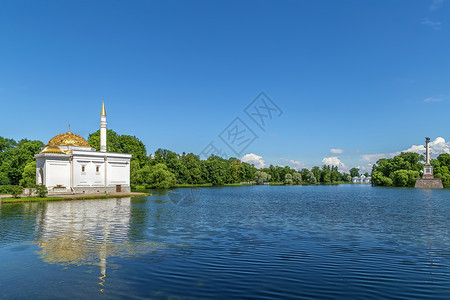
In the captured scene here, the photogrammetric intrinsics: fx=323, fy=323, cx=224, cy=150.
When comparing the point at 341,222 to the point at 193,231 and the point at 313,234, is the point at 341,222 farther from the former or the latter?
the point at 193,231

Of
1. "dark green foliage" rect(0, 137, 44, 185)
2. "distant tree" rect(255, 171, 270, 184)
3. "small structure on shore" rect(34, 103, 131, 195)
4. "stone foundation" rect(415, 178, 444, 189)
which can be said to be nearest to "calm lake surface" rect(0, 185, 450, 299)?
"small structure on shore" rect(34, 103, 131, 195)

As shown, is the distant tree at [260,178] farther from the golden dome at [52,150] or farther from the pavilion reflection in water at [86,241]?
the pavilion reflection in water at [86,241]

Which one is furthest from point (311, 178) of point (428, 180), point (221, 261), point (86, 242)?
point (221, 261)

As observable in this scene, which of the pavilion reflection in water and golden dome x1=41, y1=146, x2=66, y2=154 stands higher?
golden dome x1=41, y1=146, x2=66, y2=154

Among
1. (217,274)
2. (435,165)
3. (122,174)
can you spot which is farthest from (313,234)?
(435,165)

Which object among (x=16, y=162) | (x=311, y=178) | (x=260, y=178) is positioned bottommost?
(x=311, y=178)

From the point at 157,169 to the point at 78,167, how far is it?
31156mm

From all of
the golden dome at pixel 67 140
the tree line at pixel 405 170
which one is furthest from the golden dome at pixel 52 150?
the tree line at pixel 405 170

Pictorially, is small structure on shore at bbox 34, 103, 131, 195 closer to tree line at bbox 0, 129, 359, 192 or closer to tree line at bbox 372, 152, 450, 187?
tree line at bbox 0, 129, 359, 192

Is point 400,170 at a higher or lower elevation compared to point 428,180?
higher

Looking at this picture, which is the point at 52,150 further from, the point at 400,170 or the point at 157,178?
the point at 400,170

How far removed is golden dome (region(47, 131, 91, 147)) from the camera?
50469 millimetres

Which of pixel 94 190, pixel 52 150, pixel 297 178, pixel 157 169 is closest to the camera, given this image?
pixel 52 150

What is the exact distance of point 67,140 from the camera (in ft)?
167
